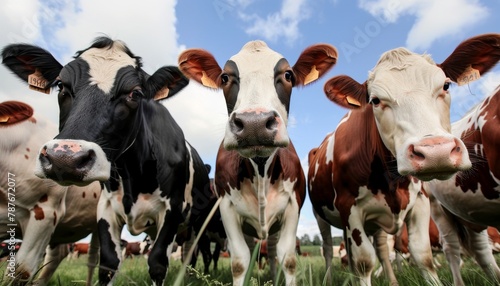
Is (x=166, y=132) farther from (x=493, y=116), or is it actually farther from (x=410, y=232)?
(x=493, y=116)

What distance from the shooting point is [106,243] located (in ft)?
13.5

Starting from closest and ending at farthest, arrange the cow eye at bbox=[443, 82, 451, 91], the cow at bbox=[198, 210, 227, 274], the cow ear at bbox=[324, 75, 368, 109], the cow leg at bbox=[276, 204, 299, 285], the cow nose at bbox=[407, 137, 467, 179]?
the cow nose at bbox=[407, 137, 467, 179], the cow eye at bbox=[443, 82, 451, 91], the cow leg at bbox=[276, 204, 299, 285], the cow ear at bbox=[324, 75, 368, 109], the cow at bbox=[198, 210, 227, 274]

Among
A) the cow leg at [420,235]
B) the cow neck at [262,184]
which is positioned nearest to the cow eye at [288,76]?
the cow neck at [262,184]

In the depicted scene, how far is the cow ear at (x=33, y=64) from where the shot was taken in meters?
4.18

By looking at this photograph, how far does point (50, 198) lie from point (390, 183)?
3796 mm

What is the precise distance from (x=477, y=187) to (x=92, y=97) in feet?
13.6

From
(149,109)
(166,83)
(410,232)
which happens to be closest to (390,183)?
(410,232)

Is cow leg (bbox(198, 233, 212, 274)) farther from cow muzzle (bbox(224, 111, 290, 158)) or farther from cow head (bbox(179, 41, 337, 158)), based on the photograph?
cow muzzle (bbox(224, 111, 290, 158))

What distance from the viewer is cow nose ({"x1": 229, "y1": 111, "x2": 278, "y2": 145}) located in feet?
10.2

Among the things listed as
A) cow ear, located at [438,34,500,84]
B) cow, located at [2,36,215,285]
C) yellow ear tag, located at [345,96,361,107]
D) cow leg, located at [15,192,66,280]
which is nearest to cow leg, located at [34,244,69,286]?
cow leg, located at [15,192,66,280]

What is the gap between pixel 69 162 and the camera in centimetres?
292

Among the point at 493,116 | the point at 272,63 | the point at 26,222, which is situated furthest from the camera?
the point at 26,222

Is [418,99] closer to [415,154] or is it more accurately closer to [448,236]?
[415,154]

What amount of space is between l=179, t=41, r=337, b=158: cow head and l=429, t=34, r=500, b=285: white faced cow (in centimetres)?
155
